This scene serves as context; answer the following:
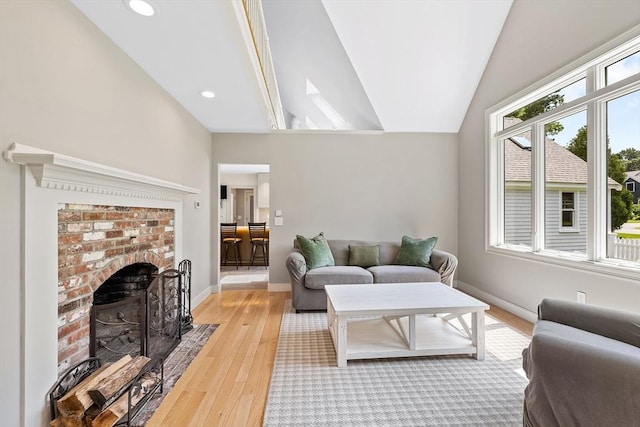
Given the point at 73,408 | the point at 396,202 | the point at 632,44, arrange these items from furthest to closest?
the point at 396,202
the point at 632,44
the point at 73,408

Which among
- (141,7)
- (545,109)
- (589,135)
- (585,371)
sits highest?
(141,7)

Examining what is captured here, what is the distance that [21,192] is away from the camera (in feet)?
4.70

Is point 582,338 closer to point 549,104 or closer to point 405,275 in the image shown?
point 405,275

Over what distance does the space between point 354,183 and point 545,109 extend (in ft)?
8.19

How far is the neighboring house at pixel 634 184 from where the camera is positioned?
94.3 inches

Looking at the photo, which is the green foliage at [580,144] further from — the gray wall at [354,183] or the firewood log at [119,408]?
the firewood log at [119,408]

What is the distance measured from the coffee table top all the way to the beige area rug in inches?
16.9

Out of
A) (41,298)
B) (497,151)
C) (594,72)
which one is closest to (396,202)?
(497,151)

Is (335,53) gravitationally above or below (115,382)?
above

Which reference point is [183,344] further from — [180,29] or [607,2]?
[607,2]

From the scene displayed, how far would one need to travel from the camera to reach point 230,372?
7.52ft

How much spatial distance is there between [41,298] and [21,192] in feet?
1.76

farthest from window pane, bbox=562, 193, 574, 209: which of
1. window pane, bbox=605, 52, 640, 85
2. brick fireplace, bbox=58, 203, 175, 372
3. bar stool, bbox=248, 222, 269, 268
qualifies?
bar stool, bbox=248, 222, 269, 268

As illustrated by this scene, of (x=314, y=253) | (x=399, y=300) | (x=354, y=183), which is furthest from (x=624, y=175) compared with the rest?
(x=314, y=253)
